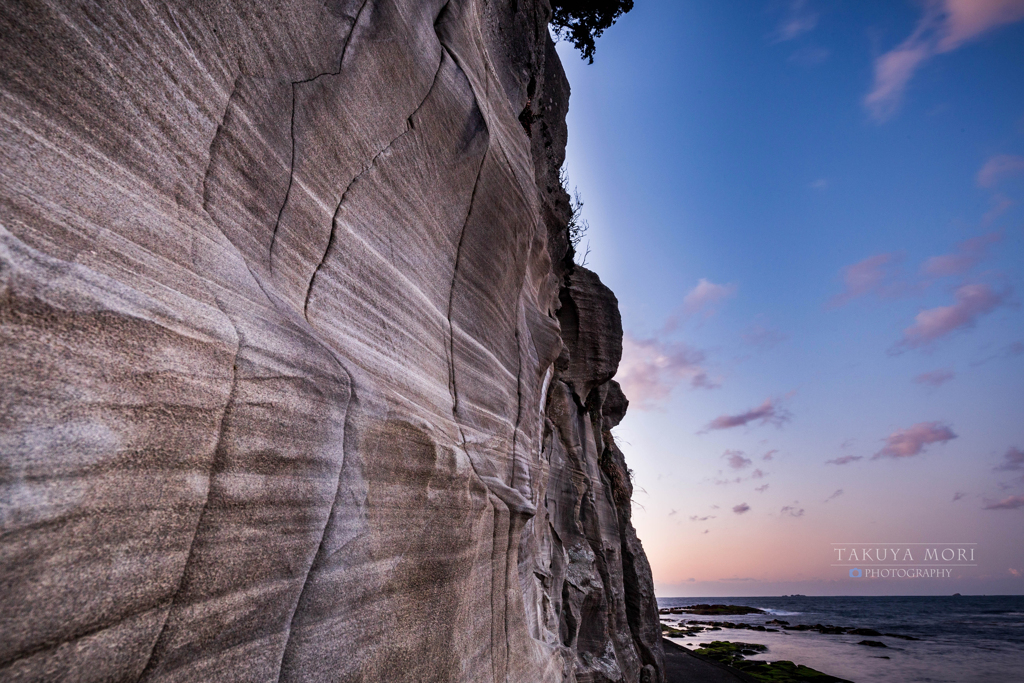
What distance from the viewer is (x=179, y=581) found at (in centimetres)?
188

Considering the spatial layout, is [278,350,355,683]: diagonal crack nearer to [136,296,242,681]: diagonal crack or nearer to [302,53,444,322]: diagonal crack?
[302,53,444,322]: diagonal crack

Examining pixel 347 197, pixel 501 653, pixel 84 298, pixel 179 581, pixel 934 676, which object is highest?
pixel 347 197

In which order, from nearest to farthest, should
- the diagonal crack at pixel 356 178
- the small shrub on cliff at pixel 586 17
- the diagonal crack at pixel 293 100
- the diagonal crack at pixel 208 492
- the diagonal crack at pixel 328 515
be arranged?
1. the diagonal crack at pixel 208 492
2. the diagonal crack at pixel 328 515
3. the diagonal crack at pixel 293 100
4. the diagonal crack at pixel 356 178
5. the small shrub on cliff at pixel 586 17

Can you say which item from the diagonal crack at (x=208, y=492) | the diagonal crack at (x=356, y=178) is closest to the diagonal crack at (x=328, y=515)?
the diagonal crack at (x=356, y=178)

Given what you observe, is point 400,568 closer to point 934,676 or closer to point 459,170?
point 459,170

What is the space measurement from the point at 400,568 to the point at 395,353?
1.35 m

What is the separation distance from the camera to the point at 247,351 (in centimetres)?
218

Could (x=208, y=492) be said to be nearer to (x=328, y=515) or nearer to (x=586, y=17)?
(x=328, y=515)

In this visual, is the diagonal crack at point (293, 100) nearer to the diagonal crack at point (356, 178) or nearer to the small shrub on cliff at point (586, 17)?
the diagonal crack at point (356, 178)

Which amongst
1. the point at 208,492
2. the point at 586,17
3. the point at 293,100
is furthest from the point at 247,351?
the point at 586,17

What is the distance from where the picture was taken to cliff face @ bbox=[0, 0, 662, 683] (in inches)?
63.8

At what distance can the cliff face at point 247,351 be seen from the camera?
162 cm

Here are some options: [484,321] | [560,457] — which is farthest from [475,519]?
[560,457]

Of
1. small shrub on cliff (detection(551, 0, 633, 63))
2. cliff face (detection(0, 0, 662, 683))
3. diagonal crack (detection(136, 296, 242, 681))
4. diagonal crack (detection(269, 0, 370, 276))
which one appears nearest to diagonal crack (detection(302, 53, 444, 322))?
cliff face (detection(0, 0, 662, 683))
